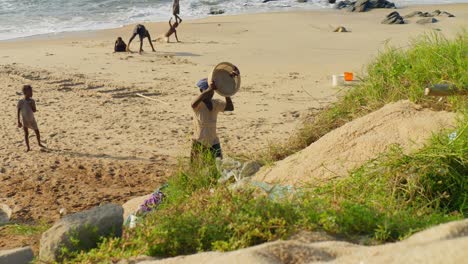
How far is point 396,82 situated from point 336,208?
296cm

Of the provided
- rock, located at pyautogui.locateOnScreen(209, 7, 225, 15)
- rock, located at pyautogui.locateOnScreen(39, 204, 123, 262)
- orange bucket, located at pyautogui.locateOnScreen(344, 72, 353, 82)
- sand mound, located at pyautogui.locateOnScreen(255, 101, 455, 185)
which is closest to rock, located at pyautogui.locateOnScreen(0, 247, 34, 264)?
rock, located at pyautogui.locateOnScreen(39, 204, 123, 262)

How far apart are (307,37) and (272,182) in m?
13.0

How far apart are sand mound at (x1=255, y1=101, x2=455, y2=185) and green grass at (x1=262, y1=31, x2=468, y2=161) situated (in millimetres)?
318

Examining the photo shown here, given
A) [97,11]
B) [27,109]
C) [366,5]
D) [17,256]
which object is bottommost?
[366,5]

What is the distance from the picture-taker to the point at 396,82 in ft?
23.6

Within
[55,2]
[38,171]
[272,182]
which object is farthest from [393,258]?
[55,2]

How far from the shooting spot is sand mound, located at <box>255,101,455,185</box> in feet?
19.4

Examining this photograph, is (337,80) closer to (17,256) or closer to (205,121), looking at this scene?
(205,121)

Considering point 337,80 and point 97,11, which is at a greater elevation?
point 97,11

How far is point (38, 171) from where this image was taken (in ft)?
30.1

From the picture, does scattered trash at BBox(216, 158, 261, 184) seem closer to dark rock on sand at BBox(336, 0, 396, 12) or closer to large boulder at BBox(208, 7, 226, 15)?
dark rock on sand at BBox(336, 0, 396, 12)

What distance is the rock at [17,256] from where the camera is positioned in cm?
462

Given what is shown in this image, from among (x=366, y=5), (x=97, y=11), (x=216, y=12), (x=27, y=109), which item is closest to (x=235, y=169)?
(x=27, y=109)

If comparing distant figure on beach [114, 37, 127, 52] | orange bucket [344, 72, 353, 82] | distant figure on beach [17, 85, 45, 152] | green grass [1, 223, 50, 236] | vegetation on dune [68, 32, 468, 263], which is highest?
vegetation on dune [68, 32, 468, 263]
